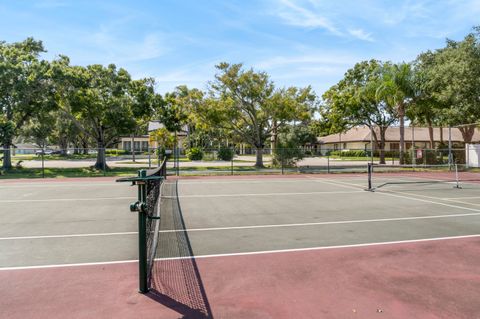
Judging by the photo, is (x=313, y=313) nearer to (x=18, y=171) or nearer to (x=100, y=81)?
(x=18, y=171)

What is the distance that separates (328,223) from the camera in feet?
30.2

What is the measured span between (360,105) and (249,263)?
116 feet

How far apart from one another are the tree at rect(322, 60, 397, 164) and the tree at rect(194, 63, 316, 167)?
16.8ft

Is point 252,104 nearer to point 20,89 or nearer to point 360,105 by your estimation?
point 360,105

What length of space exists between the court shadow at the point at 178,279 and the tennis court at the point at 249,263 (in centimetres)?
2

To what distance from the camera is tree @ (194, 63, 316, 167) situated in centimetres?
3170

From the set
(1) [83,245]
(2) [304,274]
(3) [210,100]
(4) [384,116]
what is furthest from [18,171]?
(4) [384,116]

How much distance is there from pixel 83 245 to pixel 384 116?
125ft

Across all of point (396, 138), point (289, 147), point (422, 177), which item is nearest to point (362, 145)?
point (396, 138)

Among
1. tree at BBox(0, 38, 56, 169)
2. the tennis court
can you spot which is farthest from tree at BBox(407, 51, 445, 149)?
tree at BBox(0, 38, 56, 169)

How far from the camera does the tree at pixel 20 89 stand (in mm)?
26312

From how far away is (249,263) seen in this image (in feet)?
19.3

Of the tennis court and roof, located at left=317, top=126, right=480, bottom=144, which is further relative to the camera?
roof, located at left=317, top=126, right=480, bottom=144

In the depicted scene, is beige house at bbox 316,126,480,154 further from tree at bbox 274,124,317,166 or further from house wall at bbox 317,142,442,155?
tree at bbox 274,124,317,166
